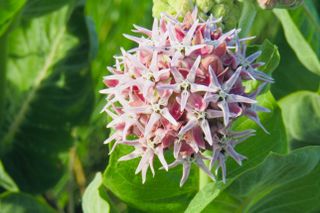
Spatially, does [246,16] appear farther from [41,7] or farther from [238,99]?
[41,7]

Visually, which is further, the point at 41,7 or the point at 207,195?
the point at 41,7

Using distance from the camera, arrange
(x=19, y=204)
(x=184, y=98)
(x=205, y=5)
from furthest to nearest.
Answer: (x=19, y=204), (x=205, y=5), (x=184, y=98)

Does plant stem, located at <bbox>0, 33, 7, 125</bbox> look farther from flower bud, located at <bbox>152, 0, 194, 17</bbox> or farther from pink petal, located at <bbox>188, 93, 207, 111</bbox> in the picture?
pink petal, located at <bbox>188, 93, 207, 111</bbox>

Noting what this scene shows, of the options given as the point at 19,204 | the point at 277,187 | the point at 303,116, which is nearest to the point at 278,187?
the point at 277,187

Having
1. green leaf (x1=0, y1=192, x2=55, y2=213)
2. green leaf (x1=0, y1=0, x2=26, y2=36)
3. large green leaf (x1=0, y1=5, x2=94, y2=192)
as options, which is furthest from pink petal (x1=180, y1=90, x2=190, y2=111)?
large green leaf (x1=0, y1=5, x2=94, y2=192)

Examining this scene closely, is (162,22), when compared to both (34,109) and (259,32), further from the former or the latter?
(259,32)

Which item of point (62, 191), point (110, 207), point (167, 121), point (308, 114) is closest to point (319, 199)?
point (308, 114)
